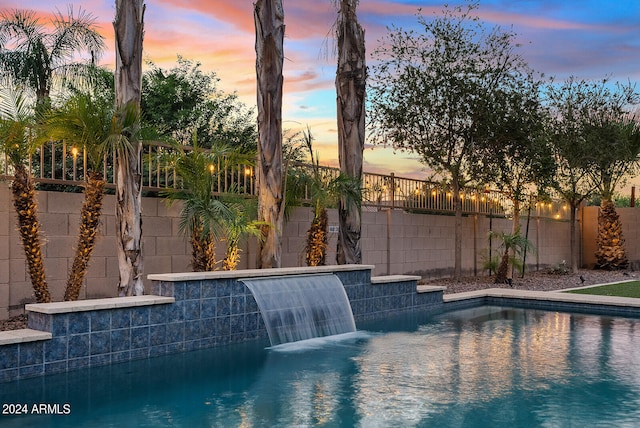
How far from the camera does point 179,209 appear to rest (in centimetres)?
944

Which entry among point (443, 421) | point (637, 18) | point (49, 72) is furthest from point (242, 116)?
point (443, 421)

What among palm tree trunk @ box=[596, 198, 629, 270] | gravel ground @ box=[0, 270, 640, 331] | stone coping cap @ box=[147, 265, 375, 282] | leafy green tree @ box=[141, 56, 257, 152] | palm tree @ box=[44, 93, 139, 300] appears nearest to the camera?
stone coping cap @ box=[147, 265, 375, 282]

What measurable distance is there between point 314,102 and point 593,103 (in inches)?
317

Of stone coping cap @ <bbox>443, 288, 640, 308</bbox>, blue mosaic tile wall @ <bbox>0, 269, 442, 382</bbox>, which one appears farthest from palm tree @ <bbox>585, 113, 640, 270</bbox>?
blue mosaic tile wall @ <bbox>0, 269, 442, 382</bbox>

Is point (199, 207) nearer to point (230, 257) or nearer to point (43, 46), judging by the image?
point (230, 257)

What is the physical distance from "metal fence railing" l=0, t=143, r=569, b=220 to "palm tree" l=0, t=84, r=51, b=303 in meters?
0.22

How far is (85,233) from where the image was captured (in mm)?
7703

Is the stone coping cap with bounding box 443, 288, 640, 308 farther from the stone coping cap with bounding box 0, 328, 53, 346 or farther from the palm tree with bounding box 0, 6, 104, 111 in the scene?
the palm tree with bounding box 0, 6, 104, 111

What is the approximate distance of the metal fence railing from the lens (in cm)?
810

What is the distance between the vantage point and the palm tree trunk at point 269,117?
9.80 m

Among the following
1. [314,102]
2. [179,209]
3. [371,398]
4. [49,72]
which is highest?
[49,72]

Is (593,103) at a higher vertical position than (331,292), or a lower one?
higher

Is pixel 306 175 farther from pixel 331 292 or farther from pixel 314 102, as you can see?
pixel 314 102

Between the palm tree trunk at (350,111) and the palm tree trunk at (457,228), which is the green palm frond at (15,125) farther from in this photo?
the palm tree trunk at (457,228)
